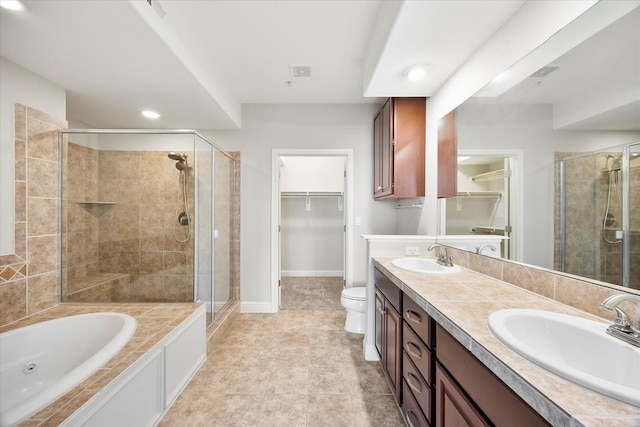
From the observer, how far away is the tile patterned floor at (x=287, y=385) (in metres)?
1.48

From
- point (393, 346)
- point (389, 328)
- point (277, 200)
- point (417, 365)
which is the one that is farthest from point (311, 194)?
point (417, 365)

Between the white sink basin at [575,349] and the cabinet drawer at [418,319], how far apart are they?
0.94ft

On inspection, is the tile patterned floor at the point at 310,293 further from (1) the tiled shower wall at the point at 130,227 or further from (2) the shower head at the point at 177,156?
(2) the shower head at the point at 177,156

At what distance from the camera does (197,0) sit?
154 centimetres

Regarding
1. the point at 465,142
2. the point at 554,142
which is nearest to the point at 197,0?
the point at 465,142

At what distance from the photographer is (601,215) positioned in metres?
0.92

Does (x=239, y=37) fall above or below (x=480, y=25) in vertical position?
above

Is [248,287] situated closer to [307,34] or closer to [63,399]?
[63,399]

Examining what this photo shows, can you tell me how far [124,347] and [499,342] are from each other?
5.87ft

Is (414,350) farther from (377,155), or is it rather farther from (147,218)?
(147,218)

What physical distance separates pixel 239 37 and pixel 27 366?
2.54 metres

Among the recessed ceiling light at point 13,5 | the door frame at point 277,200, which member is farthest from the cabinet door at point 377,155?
the recessed ceiling light at point 13,5

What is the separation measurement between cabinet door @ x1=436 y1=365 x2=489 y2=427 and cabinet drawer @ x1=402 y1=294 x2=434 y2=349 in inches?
4.9

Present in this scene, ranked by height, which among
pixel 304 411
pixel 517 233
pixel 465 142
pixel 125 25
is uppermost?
pixel 125 25
